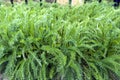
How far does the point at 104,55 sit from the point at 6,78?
0.87 metres

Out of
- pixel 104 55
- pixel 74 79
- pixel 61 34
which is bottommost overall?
pixel 74 79

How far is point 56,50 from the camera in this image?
212 centimetres

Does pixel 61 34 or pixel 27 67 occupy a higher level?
pixel 61 34

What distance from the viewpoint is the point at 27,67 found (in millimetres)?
2109

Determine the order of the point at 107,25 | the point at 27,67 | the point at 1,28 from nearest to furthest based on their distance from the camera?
the point at 27,67 < the point at 1,28 < the point at 107,25

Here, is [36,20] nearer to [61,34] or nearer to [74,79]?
[61,34]

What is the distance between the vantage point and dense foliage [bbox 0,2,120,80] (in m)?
2.12

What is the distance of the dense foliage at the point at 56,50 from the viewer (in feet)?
6.95

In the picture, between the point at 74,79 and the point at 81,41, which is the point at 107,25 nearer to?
the point at 81,41

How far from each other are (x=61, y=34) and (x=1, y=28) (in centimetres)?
55

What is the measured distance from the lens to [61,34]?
7.72ft

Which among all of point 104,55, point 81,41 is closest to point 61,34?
point 81,41

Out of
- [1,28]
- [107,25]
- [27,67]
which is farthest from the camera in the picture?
[107,25]

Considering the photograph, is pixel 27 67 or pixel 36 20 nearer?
pixel 27 67
